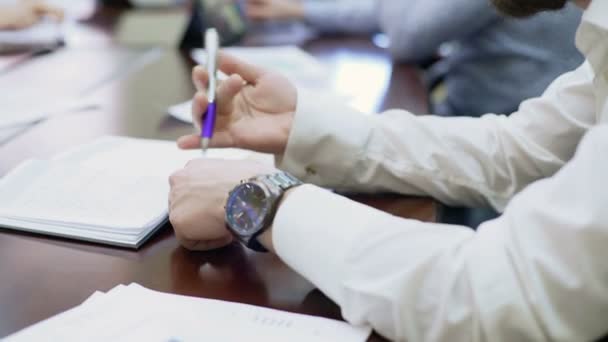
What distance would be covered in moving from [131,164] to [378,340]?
0.49 m

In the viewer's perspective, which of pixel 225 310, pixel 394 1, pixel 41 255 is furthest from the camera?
pixel 394 1

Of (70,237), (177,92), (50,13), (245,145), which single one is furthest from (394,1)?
(70,237)

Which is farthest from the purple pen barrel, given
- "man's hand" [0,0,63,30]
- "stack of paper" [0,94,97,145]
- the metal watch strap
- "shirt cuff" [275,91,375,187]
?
"man's hand" [0,0,63,30]

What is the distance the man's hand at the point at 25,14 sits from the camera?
165 centimetres

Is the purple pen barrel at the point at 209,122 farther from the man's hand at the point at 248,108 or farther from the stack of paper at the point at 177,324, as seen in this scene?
the stack of paper at the point at 177,324

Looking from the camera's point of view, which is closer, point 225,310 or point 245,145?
point 225,310

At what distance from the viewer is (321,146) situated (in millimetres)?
850

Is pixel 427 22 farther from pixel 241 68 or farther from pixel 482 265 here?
pixel 482 265

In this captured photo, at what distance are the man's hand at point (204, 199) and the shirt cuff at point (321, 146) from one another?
0.41 feet

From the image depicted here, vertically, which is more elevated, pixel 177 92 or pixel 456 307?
pixel 456 307

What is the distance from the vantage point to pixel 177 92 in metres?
1.26

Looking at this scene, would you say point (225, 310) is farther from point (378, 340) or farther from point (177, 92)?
point (177, 92)

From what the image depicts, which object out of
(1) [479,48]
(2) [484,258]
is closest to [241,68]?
(2) [484,258]

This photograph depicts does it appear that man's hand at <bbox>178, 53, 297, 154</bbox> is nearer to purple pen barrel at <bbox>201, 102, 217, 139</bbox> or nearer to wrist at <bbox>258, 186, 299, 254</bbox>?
purple pen barrel at <bbox>201, 102, 217, 139</bbox>
